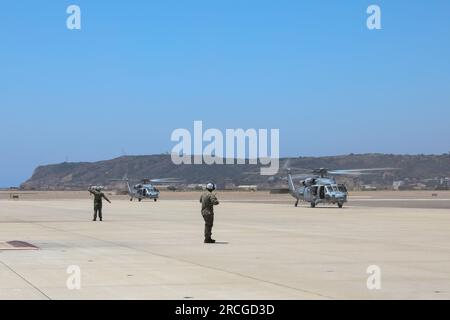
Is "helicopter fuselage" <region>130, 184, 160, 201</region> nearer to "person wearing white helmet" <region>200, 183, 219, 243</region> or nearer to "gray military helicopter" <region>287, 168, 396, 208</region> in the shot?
"gray military helicopter" <region>287, 168, 396, 208</region>

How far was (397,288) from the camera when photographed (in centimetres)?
1248

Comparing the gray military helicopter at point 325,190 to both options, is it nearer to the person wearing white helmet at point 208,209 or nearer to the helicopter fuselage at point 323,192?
the helicopter fuselage at point 323,192

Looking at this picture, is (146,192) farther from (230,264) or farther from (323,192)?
(230,264)

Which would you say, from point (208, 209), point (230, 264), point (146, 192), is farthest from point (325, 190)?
point (230, 264)

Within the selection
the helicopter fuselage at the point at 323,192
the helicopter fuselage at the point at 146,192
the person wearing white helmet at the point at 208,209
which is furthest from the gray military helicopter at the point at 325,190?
the person wearing white helmet at the point at 208,209

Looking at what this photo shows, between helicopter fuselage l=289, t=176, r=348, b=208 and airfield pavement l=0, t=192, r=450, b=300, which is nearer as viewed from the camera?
airfield pavement l=0, t=192, r=450, b=300

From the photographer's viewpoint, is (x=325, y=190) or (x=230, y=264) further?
(x=325, y=190)

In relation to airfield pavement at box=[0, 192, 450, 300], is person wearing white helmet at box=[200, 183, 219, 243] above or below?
above

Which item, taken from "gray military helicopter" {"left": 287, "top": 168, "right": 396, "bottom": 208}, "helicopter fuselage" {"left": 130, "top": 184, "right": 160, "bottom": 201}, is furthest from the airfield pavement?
"helicopter fuselage" {"left": 130, "top": 184, "right": 160, "bottom": 201}

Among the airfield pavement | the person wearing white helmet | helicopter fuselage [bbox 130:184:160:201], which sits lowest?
helicopter fuselage [bbox 130:184:160:201]

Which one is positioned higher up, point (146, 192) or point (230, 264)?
point (230, 264)

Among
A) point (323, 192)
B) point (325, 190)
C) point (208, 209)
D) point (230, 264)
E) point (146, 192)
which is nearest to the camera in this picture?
point (230, 264)

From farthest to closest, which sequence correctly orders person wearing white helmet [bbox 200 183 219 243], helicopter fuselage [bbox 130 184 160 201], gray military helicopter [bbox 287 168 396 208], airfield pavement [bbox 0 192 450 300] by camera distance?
helicopter fuselage [bbox 130 184 160 201], gray military helicopter [bbox 287 168 396 208], person wearing white helmet [bbox 200 183 219 243], airfield pavement [bbox 0 192 450 300]
